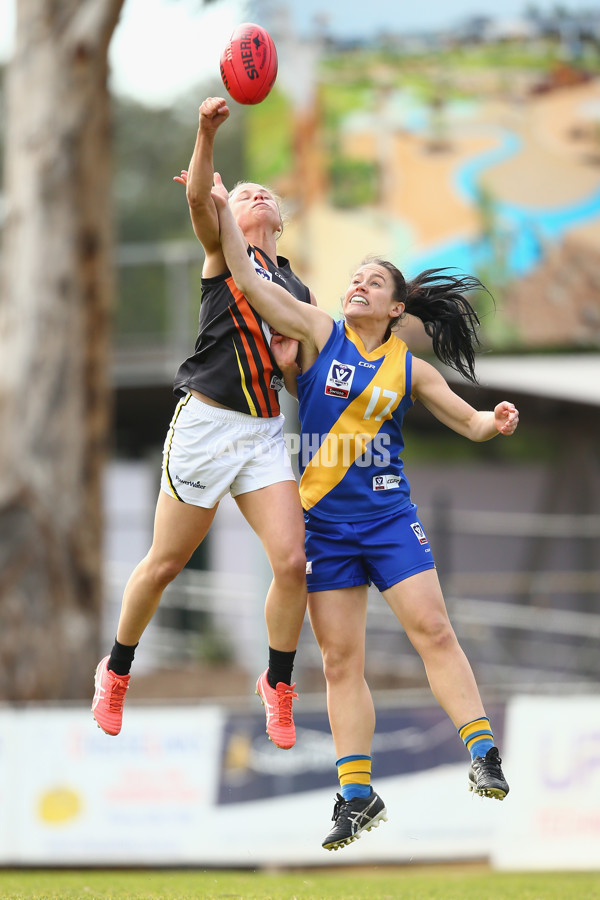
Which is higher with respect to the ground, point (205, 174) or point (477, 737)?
point (205, 174)

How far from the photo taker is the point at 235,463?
15.5 ft

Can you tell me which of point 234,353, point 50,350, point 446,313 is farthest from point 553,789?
point 50,350

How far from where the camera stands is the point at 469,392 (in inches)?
598

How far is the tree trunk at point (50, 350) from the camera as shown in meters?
10.7

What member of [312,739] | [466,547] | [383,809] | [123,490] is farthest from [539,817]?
[123,490]

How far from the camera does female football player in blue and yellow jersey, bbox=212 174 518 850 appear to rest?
4.69 m

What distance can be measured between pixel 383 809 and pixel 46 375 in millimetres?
6916

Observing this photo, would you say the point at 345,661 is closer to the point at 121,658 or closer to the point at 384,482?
the point at 384,482

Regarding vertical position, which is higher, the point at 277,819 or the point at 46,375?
the point at 46,375

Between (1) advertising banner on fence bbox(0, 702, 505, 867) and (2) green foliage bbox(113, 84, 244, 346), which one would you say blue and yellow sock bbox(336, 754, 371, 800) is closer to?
(1) advertising banner on fence bbox(0, 702, 505, 867)

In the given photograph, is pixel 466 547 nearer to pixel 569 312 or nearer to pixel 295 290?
pixel 569 312

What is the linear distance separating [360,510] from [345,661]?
0.62 m

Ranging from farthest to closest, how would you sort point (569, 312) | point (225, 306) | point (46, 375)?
1. point (569, 312)
2. point (46, 375)
3. point (225, 306)

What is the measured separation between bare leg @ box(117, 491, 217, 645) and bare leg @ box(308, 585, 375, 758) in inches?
21.3
